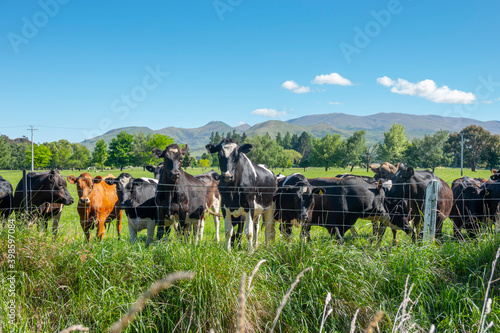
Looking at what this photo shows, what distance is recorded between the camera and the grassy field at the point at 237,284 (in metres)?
3.75

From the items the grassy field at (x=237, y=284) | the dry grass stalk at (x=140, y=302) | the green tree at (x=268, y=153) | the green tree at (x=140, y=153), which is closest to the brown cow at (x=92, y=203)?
the grassy field at (x=237, y=284)

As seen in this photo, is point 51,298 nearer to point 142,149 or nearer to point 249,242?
point 249,242

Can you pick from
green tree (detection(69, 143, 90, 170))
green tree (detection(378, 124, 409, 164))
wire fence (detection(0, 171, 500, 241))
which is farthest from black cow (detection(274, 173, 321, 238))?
green tree (detection(69, 143, 90, 170))

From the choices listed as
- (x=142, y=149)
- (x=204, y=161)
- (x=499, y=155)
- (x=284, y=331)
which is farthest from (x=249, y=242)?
(x=204, y=161)

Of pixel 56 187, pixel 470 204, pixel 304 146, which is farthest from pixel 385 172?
pixel 304 146

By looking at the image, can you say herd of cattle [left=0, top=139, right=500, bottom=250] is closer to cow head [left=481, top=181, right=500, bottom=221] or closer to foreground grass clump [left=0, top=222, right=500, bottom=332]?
cow head [left=481, top=181, right=500, bottom=221]

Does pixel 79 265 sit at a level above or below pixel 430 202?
below

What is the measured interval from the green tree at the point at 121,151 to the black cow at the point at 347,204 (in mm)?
99069

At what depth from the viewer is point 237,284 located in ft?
13.1

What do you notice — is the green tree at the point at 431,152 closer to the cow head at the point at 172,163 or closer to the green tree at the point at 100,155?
the green tree at the point at 100,155

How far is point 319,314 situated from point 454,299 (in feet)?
5.18

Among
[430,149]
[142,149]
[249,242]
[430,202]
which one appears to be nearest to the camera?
[249,242]

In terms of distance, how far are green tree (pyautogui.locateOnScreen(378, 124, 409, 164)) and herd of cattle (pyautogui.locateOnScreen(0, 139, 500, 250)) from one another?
83691mm

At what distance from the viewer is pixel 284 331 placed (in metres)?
3.82
